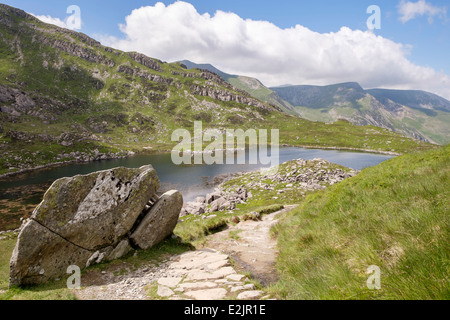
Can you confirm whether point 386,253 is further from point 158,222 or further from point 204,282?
point 158,222

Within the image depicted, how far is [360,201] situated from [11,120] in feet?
716

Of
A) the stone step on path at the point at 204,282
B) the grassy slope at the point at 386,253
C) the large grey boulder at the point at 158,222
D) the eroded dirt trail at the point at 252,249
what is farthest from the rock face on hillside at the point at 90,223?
the grassy slope at the point at 386,253

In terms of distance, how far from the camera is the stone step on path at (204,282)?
705cm

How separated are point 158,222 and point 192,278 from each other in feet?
21.3

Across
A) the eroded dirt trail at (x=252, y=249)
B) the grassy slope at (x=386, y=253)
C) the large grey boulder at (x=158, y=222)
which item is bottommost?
the eroded dirt trail at (x=252, y=249)

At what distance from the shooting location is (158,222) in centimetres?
1450

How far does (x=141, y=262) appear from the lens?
12.0 m

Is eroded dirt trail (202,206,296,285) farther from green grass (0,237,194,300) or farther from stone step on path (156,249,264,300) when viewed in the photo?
green grass (0,237,194,300)

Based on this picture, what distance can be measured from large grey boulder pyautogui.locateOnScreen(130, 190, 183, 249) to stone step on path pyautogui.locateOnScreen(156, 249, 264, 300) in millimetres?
3061

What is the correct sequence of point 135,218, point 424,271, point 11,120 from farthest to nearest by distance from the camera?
point 11,120, point 135,218, point 424,271

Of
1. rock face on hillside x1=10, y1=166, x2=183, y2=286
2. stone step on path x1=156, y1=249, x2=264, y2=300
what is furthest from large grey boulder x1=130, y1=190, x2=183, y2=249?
stone step on path x1=156, y1=249, x2=264, y2=300

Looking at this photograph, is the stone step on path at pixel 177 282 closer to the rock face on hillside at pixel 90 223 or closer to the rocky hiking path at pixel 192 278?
the rocky hiking path at pixel 192 278
